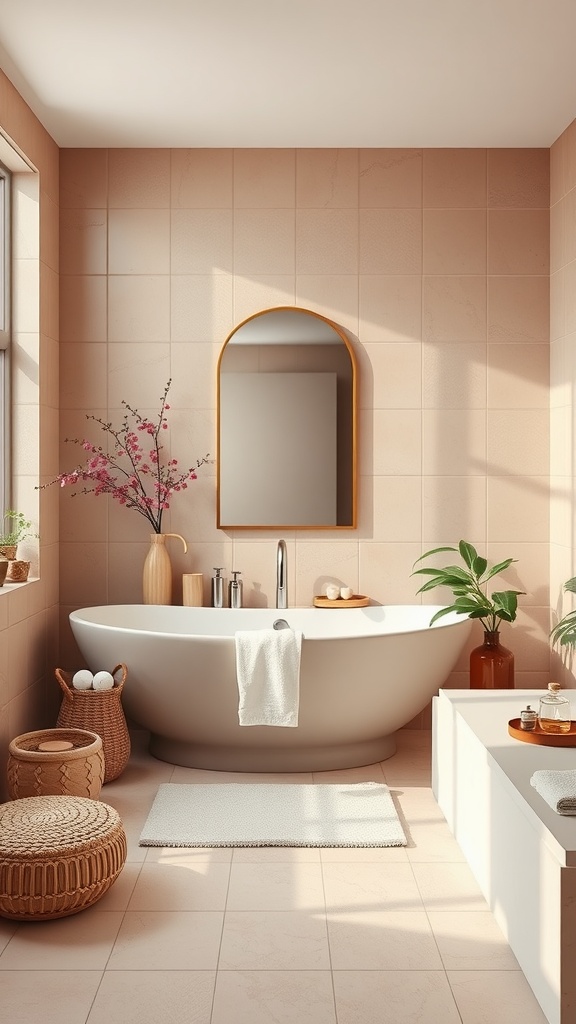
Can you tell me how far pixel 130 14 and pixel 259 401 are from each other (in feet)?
6.03

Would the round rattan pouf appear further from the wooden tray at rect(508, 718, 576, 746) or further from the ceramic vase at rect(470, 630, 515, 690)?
the ceramic vase at rect(470, 630, 515, 690)

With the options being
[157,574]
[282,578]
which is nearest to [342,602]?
[282,578]

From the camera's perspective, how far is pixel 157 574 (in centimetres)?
446

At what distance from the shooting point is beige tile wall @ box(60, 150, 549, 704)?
15.0ft

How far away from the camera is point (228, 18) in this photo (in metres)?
3.22

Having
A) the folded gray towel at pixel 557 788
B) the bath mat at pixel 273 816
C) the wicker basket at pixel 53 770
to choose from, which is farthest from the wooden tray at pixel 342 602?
the folded gray towel at pixel 557 788

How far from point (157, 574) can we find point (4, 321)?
1306 mm

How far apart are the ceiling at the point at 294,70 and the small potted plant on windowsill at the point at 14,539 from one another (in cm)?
174

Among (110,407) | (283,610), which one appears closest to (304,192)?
(110,407)

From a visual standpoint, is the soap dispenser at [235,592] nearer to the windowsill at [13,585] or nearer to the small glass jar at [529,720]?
the windowsill at [13,585]

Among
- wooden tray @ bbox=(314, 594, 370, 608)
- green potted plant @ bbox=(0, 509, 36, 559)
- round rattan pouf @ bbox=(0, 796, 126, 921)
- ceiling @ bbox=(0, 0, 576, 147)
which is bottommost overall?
round rattan pouf @ bbox=(0, 796, 126, 921)

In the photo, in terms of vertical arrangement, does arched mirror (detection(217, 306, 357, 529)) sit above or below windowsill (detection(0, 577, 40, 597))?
above

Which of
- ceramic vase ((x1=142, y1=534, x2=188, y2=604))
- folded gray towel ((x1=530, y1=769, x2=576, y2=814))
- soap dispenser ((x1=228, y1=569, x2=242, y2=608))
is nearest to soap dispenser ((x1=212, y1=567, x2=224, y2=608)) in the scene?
soap dispenser ((x1=228, y1=569, x2=242, y2=608))

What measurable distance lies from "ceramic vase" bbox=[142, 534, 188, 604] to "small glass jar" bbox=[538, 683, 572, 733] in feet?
6.85
